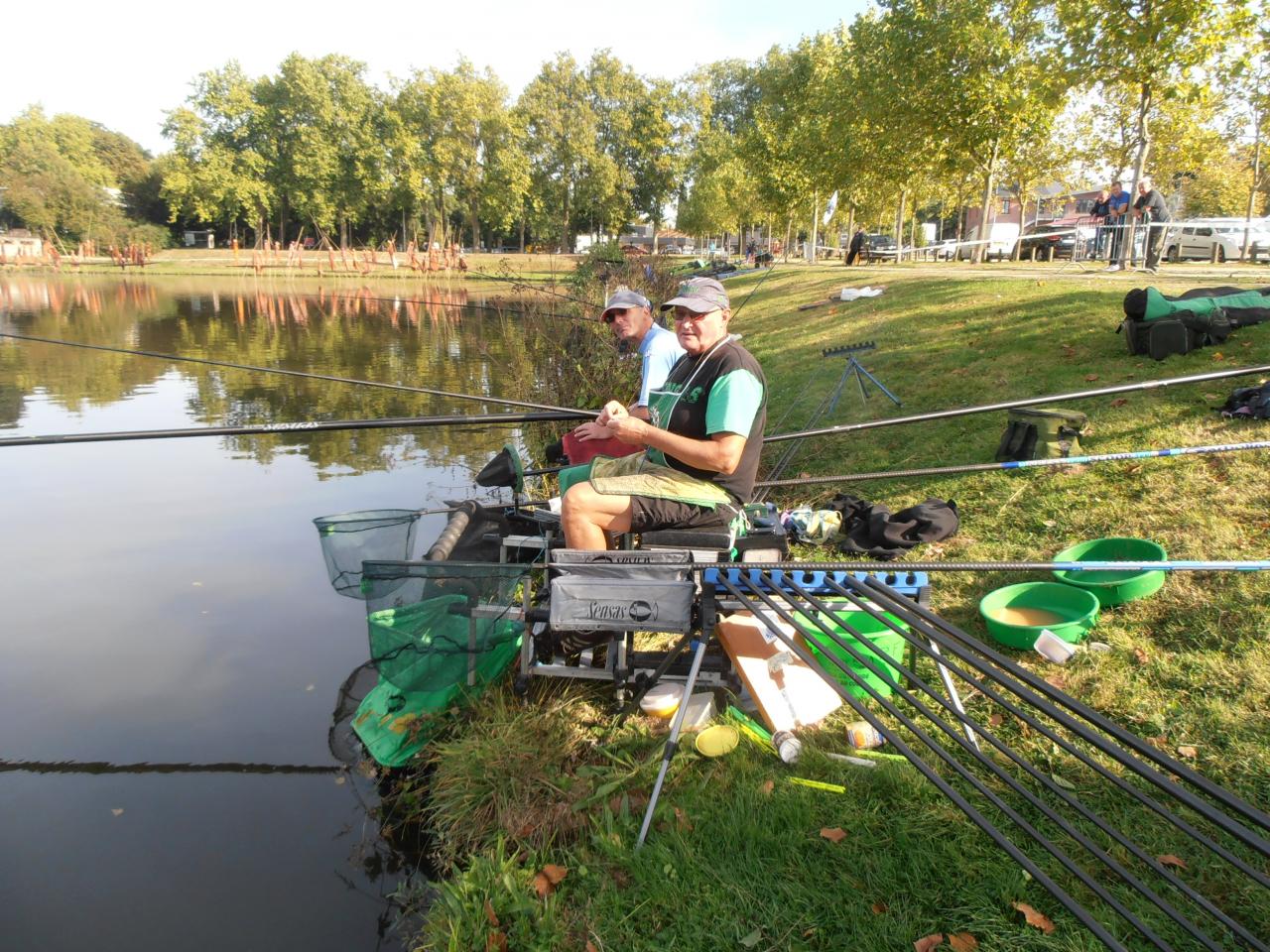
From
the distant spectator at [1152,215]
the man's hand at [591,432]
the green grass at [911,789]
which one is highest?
the distant spectator at [1152,215]

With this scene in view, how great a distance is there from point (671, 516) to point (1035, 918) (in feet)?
5.97

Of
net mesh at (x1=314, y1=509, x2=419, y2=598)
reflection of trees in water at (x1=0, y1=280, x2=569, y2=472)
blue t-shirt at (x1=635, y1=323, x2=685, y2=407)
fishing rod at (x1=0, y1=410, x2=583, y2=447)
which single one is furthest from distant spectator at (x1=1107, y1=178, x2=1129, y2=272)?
net mesh at (x1=314, y1=509, x2=419, y2=598)

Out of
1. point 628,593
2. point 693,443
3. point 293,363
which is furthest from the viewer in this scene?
point 293,363

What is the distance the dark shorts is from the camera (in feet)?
11.1

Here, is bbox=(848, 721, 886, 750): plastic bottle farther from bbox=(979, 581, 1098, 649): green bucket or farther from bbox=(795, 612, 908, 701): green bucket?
bbox=(979, 581, 1098, 649): green bucket

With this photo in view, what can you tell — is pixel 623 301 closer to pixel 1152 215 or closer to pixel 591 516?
pixel 591 516

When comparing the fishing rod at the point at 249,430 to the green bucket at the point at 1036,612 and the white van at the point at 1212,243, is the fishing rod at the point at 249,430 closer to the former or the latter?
the green bucket at the point at 1036,612

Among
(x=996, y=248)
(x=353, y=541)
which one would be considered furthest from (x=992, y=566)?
(x=996, y=248)

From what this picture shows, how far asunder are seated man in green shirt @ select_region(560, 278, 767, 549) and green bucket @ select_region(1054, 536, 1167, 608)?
195cm

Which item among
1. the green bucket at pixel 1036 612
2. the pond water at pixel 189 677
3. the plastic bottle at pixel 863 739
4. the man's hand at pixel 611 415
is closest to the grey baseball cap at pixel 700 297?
the man's hand at pixel 611 415

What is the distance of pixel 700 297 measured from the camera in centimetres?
341

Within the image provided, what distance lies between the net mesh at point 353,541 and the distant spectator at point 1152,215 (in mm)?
13526

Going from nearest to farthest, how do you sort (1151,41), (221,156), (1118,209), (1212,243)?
1. (1151,41)
2. (1118,209)
3. (1212,243)
4. (221,156)

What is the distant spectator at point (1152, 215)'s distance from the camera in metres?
13.2
